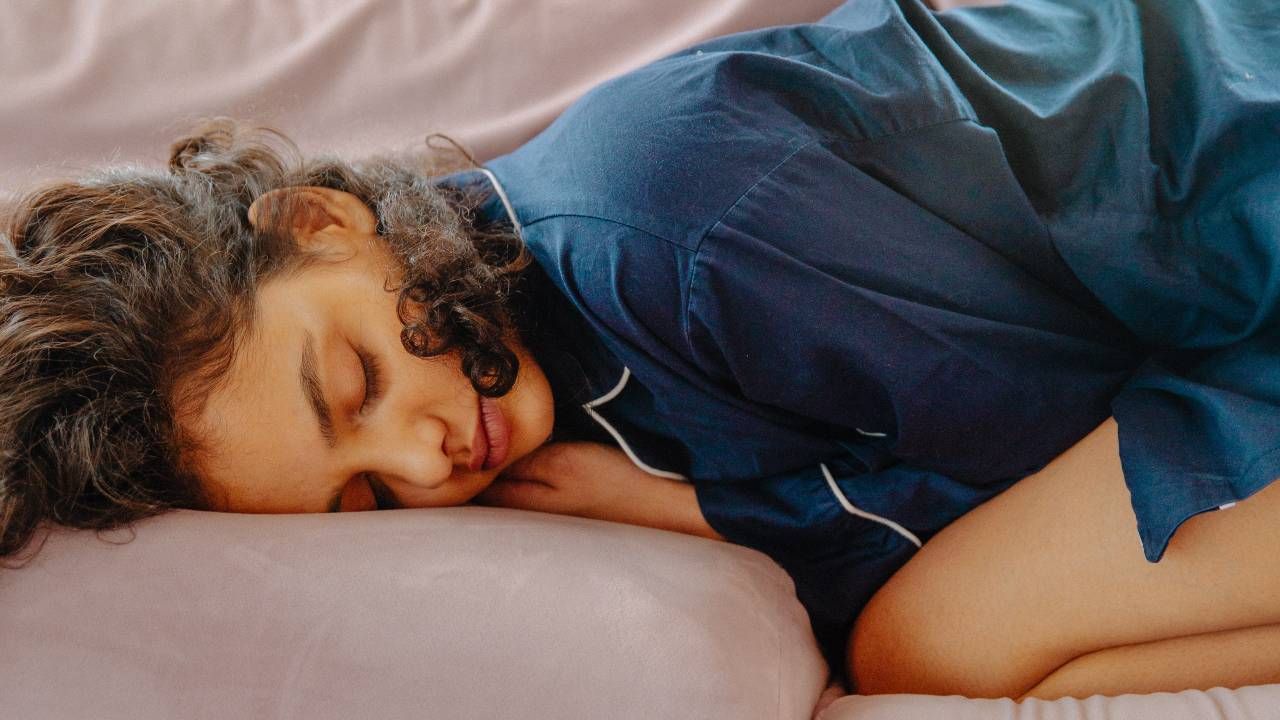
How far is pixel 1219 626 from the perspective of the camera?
0.67 meters

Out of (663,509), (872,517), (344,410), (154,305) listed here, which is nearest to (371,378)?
(344,410)

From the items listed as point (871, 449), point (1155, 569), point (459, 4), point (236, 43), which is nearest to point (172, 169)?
point (236, 43)

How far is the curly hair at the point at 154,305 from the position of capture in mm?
656

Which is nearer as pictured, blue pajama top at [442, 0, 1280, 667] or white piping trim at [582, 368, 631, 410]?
blue pajama top at [442, 0, 1280, 667]

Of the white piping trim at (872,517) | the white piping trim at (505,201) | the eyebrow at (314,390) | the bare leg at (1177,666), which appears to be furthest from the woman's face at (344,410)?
the bare leg at (1177,666)

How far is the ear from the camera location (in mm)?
798

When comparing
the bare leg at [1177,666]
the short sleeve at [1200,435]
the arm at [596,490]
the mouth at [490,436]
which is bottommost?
the bare leg at [1177,666]

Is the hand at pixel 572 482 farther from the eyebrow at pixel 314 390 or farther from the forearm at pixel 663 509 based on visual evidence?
the eyebrow at pixel 314 390

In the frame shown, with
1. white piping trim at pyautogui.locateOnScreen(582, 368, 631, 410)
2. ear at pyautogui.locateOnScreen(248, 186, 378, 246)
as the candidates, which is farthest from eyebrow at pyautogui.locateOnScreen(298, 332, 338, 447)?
white piping trim at pyautogui.locateOnScreen(582, 368, 631, 410)

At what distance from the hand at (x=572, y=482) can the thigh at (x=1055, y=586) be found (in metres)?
0.24

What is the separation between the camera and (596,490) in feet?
2.89

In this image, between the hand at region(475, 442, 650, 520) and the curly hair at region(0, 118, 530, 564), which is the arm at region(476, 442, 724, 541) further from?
the curly hair at region(0, 118, 530, 564)

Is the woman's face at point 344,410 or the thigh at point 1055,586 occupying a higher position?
the woman's face at point 344,410

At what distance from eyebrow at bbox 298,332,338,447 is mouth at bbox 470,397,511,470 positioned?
13cm
